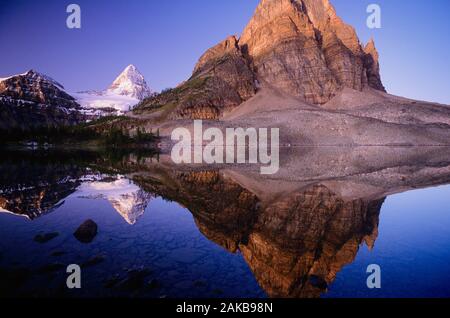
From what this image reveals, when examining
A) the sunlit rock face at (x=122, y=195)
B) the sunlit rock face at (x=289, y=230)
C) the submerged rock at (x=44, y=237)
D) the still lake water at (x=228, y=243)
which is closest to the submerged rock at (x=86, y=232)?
the still lake water at (x=228, y=243)

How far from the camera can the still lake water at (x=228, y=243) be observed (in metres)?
11.2

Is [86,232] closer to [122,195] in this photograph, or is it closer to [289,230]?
[122,195]

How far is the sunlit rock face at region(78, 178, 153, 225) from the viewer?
22047 mm

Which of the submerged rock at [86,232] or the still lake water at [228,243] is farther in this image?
the submerged rock at [86,232]

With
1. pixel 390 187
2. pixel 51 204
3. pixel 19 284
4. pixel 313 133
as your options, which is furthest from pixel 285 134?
pixel 19 284

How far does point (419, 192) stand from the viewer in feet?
98.2

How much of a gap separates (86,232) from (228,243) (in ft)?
25.4

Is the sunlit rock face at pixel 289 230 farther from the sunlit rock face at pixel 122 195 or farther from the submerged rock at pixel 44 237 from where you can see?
the submerged rock at pixel 44 237

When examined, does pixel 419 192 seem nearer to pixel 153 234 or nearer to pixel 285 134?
pixel 153 234

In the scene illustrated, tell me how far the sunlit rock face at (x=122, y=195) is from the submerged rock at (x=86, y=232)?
107 inches

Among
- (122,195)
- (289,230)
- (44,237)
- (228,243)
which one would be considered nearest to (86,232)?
(44,237)

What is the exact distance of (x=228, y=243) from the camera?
15.9 m

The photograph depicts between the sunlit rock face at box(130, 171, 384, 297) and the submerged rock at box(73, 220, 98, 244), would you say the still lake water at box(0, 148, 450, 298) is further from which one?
the submerged rock at box(73, 220, 98, 244)
